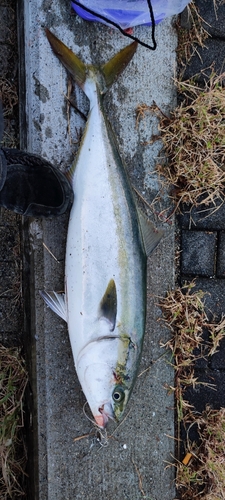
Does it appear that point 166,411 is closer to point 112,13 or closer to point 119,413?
point 119,413

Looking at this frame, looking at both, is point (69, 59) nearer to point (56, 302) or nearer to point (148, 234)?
point (148, 234)

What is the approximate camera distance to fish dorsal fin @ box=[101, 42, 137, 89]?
296 cm

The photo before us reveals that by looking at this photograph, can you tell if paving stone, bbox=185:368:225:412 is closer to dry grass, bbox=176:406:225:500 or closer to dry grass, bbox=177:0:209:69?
dry grass, bbox=176:406:225:500

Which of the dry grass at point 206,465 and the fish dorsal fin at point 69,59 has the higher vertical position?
the fish dorsal fin at point 69,59

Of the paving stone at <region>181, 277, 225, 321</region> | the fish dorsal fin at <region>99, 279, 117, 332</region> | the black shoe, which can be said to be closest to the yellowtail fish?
the fish dorsal fin at <region>99, 279, 117, 332</region>

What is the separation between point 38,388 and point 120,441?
656mm

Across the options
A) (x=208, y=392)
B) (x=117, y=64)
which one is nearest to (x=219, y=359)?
(x=208, y=392)

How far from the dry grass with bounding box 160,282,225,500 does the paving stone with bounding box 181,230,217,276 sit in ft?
0.48

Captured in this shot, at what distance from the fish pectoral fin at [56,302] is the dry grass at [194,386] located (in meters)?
0.71

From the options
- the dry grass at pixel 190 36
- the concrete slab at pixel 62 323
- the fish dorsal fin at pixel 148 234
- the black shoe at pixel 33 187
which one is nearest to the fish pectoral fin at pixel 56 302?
the concrete slab at pixel 62 323

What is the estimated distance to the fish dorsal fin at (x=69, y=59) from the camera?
2922mm

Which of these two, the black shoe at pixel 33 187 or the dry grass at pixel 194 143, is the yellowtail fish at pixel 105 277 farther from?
the dry grass at pixel 194 143

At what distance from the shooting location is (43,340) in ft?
9.92

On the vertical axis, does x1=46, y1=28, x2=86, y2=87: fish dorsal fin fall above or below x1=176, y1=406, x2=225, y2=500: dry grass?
above
